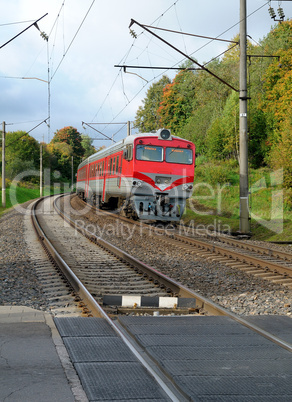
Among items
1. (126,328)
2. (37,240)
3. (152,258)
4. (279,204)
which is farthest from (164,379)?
(279,204)

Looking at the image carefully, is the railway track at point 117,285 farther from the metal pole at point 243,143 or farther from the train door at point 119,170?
the metal pole at point 243,143

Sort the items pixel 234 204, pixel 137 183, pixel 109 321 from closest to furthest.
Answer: pixel 109 321 → pixel 137 183 → pixel 234 204

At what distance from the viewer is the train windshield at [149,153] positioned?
17.4m

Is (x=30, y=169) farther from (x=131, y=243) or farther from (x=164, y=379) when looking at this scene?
(x=164, y=379)

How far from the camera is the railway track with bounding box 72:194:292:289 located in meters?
9.41

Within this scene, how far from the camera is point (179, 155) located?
18.2 meters

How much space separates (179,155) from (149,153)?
128cm

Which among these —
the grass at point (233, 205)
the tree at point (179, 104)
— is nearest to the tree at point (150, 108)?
the tree at point (179, 104)

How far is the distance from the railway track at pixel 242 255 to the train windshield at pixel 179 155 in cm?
273

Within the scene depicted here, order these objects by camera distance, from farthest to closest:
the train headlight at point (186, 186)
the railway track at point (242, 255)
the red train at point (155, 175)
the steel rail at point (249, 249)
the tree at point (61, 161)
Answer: the tree at point (61, 161), the train headlight at point (186, 186), the red train at point (155, 175), the steel rail at point (249, 249), the railway track at point (242, 255)

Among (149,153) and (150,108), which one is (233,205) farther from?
(150,108)

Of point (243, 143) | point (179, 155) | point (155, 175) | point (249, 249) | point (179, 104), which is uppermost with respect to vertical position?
point (179, 104)

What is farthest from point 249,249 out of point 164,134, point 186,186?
point 164,134

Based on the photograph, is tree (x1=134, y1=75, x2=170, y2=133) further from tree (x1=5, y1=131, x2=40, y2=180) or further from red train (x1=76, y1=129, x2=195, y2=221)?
red train (x1=76, y1=129, x2=195, y2=221)
